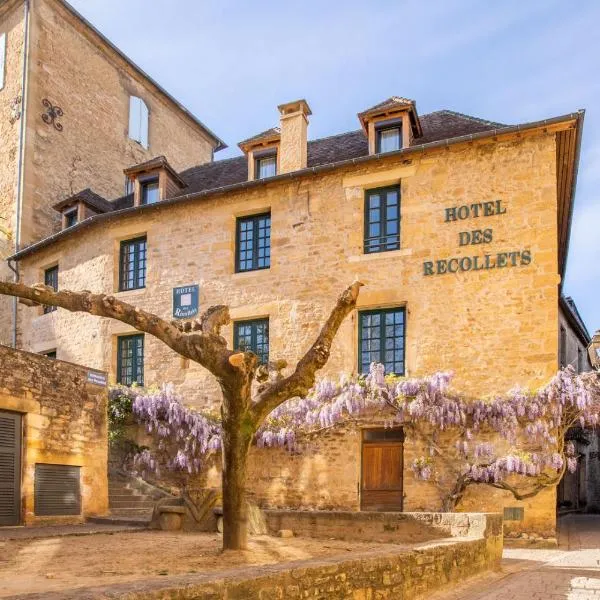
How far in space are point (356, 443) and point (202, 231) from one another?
589cm

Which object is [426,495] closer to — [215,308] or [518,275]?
[518,275]

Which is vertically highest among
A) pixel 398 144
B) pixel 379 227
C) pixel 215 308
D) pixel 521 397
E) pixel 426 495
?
pixel 398 144

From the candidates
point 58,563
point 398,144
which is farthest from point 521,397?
point 58,563

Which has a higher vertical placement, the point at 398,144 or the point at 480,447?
the point at 398,144

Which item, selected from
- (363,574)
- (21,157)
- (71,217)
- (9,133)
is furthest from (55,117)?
(363,574)

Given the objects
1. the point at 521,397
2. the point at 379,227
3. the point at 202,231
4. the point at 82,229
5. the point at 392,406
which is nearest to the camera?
the point at 521,397

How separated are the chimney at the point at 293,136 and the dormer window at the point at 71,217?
6.44 m

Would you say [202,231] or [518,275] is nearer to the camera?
[518,275]

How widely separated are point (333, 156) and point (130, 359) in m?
6.56

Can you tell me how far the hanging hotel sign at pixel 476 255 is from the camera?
13164 millimetres

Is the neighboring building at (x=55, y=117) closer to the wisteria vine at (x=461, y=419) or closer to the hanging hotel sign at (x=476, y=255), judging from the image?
the wisteria vine at (x=461, y=419)

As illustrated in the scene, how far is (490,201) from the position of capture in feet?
44.5

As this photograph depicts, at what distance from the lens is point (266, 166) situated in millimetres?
16531

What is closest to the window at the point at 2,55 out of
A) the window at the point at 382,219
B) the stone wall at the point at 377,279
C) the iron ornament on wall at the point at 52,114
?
the iron ornament on wall at the point at 52,114
